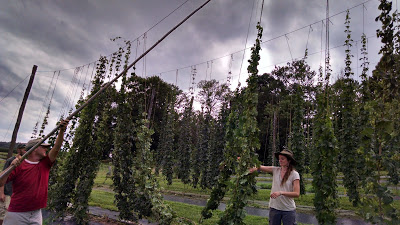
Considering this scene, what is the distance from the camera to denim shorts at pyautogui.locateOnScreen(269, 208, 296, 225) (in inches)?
160

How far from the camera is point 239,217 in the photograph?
15.3 ft

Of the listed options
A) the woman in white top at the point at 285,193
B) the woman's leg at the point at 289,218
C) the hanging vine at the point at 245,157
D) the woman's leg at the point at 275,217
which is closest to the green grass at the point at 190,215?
the hanging vine at the point at 245,157

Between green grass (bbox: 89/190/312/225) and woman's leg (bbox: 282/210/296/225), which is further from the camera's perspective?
green grass (bbox: 89/190/312/225)

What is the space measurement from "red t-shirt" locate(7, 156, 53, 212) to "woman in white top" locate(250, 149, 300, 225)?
3441 mm

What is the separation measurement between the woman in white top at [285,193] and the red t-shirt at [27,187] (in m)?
3.44

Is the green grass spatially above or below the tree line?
below

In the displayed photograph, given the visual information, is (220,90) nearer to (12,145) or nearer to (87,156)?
(12,145)

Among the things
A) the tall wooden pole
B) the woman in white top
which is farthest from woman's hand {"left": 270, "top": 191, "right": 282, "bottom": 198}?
the tall wooden pole

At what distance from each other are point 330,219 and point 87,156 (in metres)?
6.57

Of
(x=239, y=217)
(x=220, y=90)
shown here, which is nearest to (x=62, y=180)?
(x=239, y=217)

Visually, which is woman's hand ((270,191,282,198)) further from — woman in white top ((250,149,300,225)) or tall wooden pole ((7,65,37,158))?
tall wooden pole ((7,65,37,158))

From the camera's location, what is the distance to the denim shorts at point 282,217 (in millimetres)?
4062

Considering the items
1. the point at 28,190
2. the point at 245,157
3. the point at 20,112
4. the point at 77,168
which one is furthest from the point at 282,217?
the point at 20,112

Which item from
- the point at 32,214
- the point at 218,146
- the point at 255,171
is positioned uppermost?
the point at 218,146
